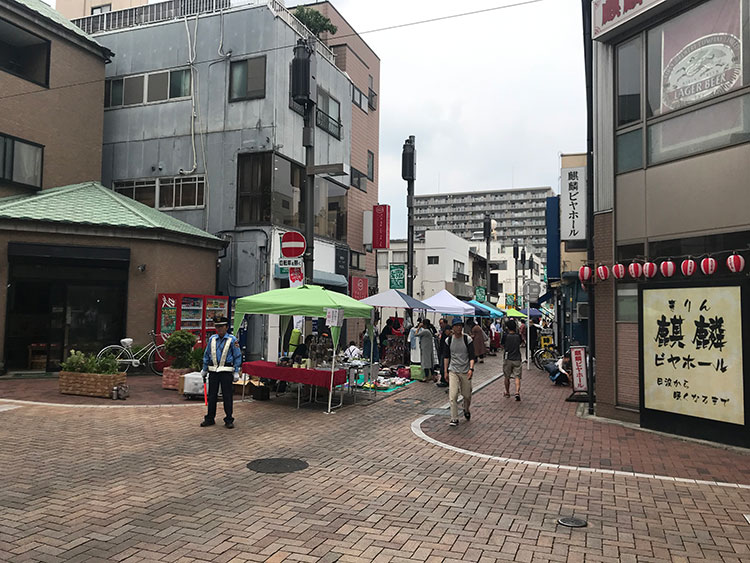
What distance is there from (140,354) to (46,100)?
31.8ft

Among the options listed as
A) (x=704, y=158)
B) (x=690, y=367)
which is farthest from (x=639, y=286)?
(x=704, y=158)

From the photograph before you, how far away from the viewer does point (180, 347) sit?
13.4 metres

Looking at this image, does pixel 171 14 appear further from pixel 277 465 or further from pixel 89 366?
pixel 277 465

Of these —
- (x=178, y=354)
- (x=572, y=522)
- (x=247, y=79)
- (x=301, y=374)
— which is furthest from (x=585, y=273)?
(x=247, y=79)

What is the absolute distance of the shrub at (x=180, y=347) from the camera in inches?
524

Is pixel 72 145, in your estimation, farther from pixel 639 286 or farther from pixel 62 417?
pixel 639 286

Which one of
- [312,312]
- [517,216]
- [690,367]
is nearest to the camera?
[690,367]

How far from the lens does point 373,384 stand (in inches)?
566

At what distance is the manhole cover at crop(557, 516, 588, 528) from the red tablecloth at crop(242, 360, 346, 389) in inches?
258

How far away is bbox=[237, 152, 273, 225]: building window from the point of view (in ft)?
66.6

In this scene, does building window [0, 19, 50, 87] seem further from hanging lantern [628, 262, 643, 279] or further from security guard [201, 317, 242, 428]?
hanging lantern [628, 262, 643, 279]

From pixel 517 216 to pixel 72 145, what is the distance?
348ft

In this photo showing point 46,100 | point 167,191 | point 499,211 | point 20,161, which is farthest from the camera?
point 499,211

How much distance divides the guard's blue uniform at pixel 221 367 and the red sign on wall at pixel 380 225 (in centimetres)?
1936
